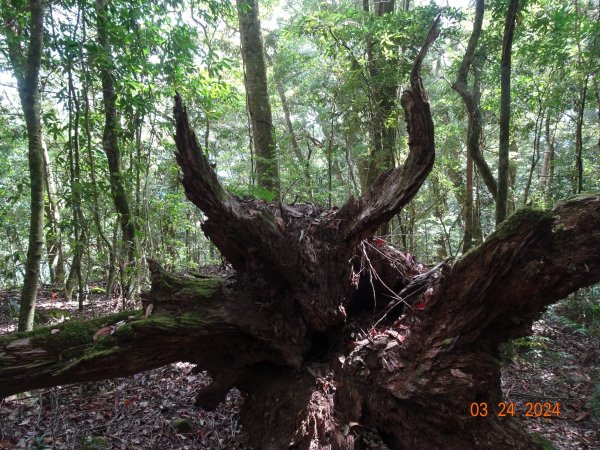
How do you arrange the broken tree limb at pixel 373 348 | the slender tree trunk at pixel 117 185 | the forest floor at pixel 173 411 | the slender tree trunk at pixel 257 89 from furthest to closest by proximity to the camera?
the slender tree trunk at pixel 257 89, the slender tree trunk at pixel 117 185, the forest floor at pixel 173 411, the broken tree limb at pixel 373 348

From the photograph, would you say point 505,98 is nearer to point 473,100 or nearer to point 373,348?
point 473,100

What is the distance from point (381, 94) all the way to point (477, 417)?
6318 mm

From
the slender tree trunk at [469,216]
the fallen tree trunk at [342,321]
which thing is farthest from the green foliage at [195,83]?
the slender tree trunk at [469,216]

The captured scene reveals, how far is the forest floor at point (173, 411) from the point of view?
352 cm

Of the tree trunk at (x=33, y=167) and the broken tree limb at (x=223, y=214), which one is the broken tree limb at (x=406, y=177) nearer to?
the broken tree limb at (x=223, y=214)

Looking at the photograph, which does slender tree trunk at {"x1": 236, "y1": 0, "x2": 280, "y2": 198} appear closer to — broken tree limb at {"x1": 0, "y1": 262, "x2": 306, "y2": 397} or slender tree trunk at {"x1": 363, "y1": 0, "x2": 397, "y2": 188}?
slender tree trunk at {"x1": 363, "y1": 0, "x2": 397, "y2": 188}

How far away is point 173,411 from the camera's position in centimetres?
414

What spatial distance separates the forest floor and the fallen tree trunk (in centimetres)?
60

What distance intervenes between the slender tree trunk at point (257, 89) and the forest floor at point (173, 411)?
425cm

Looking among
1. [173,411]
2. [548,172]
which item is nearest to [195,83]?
[173,411]

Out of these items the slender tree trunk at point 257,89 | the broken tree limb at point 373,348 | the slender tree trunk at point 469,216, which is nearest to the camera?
the broken tree limb at point 373,348

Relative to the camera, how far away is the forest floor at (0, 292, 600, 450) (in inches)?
139

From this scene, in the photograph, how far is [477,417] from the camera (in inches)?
108

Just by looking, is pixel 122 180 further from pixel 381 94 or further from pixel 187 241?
pixel 187 241
